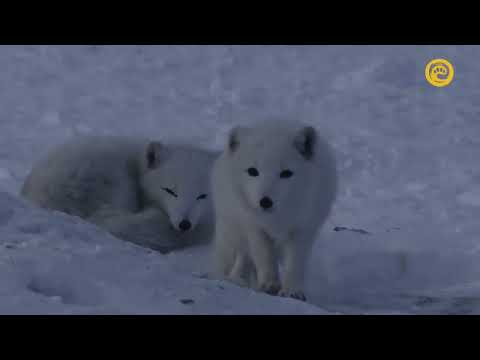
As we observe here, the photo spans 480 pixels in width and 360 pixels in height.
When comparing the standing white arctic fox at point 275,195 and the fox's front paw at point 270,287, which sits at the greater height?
the standing white arctic fox at point 275,195

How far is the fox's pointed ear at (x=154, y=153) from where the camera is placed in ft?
20.8

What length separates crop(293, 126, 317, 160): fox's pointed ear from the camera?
4.67m

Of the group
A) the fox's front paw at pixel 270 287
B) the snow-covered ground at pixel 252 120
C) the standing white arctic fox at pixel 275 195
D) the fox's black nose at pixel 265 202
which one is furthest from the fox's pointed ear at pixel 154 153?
the fox's black nose at pixel 265 202

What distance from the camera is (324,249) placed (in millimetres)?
5625

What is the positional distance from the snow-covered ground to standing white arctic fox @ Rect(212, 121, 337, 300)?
29 centimetres

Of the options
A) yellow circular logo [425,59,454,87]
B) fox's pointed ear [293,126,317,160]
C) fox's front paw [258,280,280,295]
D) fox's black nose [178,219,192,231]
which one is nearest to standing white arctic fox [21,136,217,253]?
fox's black nose [178,219,192,231]

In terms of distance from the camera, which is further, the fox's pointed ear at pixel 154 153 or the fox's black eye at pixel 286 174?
the fox's pointed ear at pixel 154 153

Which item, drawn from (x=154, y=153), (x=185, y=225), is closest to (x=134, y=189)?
(x=154, y=153)

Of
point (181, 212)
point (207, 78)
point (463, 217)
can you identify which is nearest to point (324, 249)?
point (181, 212)

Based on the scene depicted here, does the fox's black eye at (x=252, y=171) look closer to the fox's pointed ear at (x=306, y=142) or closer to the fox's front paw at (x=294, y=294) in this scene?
the fox's pointed ear at (x=306, y=142)

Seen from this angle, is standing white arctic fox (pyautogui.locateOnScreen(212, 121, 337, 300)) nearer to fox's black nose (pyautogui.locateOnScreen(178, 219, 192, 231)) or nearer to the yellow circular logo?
fox's black nose (pyautogui.locateOnScreen(178, 219, 192, 231))

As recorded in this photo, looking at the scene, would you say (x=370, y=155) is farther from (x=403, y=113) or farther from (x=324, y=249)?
(x=324, y=249)

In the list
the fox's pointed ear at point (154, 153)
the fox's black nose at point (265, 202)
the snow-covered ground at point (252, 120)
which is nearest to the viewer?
the snow-covered ground at point (252, 120)

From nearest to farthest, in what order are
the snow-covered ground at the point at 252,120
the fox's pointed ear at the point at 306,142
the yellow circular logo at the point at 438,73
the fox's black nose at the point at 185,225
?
1. the snow-covered ground at the point at 252,120
2. the fox's pointed ear at the point at 306,142
3. the fox's black nose at the point at 185,225
4. the yellow circular logo at the point at 438,73
